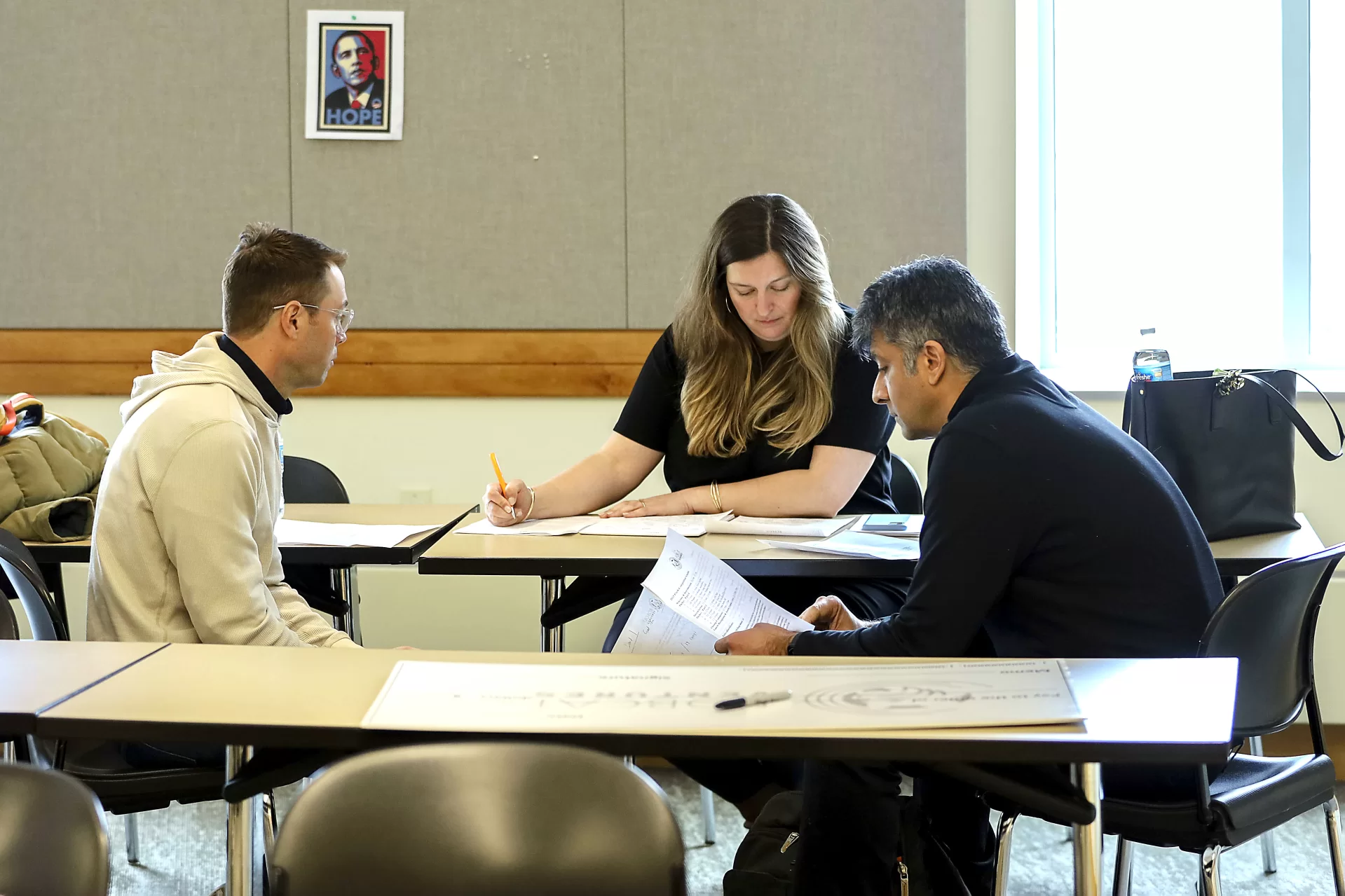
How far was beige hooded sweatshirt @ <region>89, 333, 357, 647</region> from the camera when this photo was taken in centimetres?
181

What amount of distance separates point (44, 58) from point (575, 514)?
2.45m

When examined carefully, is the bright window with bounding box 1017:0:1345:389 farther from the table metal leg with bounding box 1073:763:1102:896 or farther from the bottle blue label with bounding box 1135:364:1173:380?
the table metal leg with bounding box 1073:763:1102:896

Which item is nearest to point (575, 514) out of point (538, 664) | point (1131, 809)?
point (538, 664)

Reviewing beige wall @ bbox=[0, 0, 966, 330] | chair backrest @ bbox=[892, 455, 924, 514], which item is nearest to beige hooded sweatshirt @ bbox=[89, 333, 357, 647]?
chair backrest @ bbox=[892, 455, 924, 514]

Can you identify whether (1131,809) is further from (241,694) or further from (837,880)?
(241,694)

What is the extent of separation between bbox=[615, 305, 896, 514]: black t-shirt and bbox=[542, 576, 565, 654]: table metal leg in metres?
0.38

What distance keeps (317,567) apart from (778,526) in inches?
51.3

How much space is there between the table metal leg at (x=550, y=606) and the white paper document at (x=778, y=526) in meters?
0.38

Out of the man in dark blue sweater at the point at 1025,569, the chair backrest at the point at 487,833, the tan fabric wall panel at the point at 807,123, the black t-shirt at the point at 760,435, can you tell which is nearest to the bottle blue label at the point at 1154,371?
the black t-shirt at the point at 760,435

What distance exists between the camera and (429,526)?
2598 millimetres

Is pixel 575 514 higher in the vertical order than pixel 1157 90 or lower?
lower

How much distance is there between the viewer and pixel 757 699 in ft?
4.41

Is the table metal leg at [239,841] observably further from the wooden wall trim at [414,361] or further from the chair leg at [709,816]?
the wooden wall trim at [414,361]

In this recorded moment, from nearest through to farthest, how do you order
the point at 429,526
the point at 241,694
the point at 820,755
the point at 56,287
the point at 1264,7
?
the point at 820,755 → the point at 241,694 → the point at 429,526 → the point at 1264,7 → the point at 56,287
